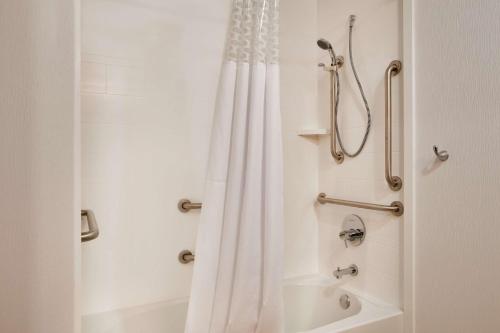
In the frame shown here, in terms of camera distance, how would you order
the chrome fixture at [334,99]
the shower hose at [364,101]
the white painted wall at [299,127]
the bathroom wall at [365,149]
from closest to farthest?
1. the bathroom wall at [365,149]
2. the shower hose at [364,101]
3. the chrome fixture at [334,99]
4. the white painted wall at [299,127]

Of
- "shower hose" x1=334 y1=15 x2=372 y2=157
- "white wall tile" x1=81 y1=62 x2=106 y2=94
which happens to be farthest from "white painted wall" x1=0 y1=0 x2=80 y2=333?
"shower hose" x1=334 y1=15 x2=372 y2=157

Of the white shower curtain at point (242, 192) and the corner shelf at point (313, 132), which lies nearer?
the white shower curtain at point (242, 192)

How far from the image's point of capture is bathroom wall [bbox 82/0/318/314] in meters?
1.44

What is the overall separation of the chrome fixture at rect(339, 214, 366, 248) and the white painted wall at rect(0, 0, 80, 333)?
4.48 feet

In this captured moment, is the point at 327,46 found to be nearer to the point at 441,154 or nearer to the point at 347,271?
the point at 441,154

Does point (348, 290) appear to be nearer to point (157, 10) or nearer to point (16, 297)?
point (16, 297)

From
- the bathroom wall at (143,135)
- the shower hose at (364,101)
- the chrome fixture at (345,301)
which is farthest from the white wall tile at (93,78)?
the chrome fixture at (345,301)

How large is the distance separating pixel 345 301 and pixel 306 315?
26 centimetres

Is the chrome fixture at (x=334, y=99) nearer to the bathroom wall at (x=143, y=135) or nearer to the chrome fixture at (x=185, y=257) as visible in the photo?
the bathroom wall at (x=143, y=135)

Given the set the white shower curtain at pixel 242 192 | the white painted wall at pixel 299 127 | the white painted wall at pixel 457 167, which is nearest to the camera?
the white shower curtain at pixel 242 192

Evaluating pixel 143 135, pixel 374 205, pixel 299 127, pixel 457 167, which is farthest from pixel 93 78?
pixel 457 167

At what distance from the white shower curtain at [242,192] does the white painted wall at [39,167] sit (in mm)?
450

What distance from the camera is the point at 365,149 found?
5.43 ft

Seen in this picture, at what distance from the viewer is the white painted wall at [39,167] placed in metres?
0.56
